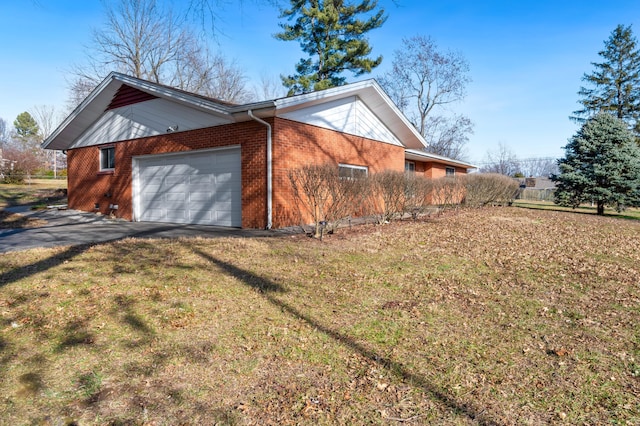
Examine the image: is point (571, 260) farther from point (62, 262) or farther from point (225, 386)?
point (62, 262)

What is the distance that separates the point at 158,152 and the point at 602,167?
19.1 meters

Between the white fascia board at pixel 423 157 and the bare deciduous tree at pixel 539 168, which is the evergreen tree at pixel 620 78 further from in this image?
the bare deciduous tree at pixel 539 168

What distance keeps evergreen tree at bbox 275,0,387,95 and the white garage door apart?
632 inches

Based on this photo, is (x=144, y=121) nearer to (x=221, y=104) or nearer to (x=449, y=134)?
(x=221, y=104)

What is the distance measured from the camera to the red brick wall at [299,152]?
9.73 metres

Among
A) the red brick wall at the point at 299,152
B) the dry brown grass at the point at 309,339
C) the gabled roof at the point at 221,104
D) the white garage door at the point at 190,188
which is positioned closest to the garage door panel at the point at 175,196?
the white garage door at the point at 190,188

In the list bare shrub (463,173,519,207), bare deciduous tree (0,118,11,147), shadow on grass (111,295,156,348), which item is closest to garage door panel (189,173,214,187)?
shadow on grass (111,295,156,348)

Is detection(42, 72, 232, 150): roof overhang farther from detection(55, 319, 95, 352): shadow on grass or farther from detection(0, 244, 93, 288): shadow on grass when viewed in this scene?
detection(55, 319, 95, 352): shadow on grass

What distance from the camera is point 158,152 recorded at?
11992 mm

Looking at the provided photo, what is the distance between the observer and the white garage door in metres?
10.5

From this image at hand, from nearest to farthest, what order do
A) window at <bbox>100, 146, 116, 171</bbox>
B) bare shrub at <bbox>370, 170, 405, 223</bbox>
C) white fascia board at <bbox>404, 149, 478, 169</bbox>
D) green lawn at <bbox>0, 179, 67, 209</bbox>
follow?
bare shrub at <bbox>370, 170, 405, 223</bbox>, window at <bbox>100, 146, 116, 171</bbox>, white fascia board at <bbox>404, 149, 478, 169</bbox>, green lawn at <bbox>0, 179, 67, 209</bbox>

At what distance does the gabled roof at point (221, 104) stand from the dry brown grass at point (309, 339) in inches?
177

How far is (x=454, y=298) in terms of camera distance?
15.3 ft

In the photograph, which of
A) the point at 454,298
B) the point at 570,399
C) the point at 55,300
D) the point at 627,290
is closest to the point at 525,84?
the point at 627,290
